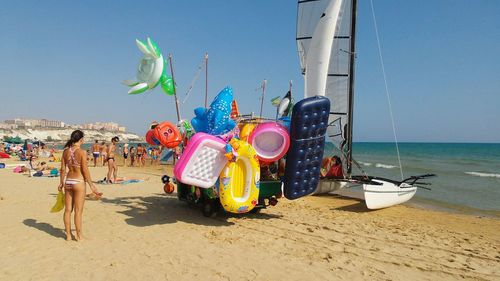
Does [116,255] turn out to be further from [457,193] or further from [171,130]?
[457,193]

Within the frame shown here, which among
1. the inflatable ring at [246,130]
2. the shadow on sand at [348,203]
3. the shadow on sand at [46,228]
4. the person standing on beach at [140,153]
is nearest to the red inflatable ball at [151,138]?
the inflatable ring at [246,130]

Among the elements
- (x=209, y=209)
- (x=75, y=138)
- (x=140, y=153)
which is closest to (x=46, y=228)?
(x=75, y=138)

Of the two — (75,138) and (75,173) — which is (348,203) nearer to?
(75,173)

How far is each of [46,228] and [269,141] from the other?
432 centimetres

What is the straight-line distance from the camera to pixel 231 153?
5.99 meters

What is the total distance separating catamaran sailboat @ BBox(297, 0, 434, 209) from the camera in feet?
31.8

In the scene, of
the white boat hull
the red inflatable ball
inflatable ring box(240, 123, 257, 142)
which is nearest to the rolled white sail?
the white boat hull

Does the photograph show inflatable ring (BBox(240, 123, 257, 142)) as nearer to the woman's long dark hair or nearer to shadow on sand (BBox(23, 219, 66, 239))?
Answer: the woman's long dark hair

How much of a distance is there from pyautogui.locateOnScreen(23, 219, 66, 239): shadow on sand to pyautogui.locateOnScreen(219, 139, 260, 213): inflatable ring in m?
2.75

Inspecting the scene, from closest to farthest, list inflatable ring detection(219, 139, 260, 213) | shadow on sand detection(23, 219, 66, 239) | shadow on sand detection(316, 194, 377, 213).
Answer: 1. shadow on sand detection(23, 219, 66, 239)
2. inflatable ring detection(219, 139, 260, 213)
3. shadow on sand detection(316, 194, 377, 213)

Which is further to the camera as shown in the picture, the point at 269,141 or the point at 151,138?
the point at 151,138

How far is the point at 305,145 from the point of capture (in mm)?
6562

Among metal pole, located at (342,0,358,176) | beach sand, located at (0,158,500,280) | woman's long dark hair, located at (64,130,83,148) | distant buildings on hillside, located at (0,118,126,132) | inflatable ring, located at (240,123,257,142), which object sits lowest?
beach sand, located at (0,158,500,280)

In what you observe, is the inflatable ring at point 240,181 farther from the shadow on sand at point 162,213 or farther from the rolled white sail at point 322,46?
the rolled white sail at point 322,46
